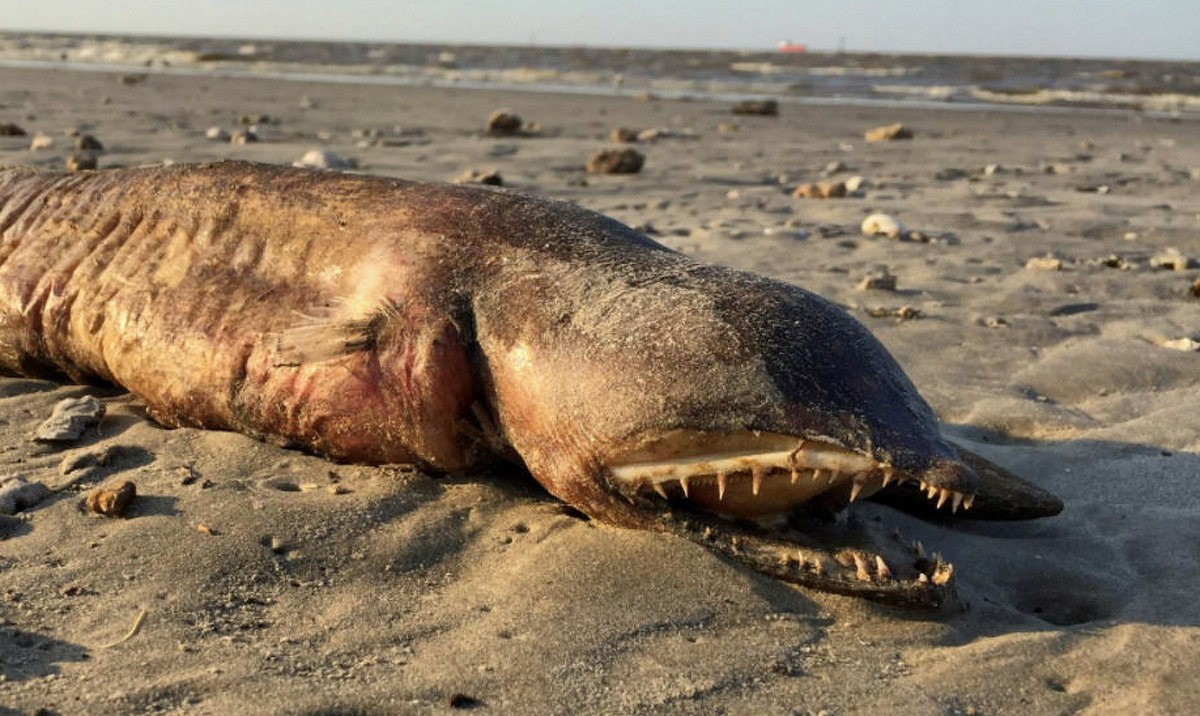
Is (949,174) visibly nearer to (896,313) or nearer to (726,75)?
(896,313)

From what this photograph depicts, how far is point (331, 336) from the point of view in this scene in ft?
12.1

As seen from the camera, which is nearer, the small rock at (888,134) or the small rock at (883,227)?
the small rock at (883,227)

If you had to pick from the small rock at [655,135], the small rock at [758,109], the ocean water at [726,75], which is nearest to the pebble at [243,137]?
the small rock at [655,135]

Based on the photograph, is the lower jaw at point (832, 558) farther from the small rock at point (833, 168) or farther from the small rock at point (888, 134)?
the small rock at point (888, 134)

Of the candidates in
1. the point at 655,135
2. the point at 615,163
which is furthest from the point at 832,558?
the point at 655,135

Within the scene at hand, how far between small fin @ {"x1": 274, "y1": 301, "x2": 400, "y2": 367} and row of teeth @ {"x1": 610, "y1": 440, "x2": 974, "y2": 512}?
977mm

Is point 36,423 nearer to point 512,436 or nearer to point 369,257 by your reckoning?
point 369,257

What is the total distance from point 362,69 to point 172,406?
33.4 m

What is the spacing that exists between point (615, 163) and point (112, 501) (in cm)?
817

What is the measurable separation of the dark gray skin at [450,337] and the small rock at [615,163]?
21.9ft

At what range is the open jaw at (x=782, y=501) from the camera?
299cm

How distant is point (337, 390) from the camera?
3727 millimetres

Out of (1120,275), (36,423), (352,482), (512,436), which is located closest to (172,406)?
(36,423)

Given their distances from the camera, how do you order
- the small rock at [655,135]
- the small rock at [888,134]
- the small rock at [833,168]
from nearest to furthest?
the small rock at [833,168] → the small rock at [655,135] → the small rock at [888,134]
